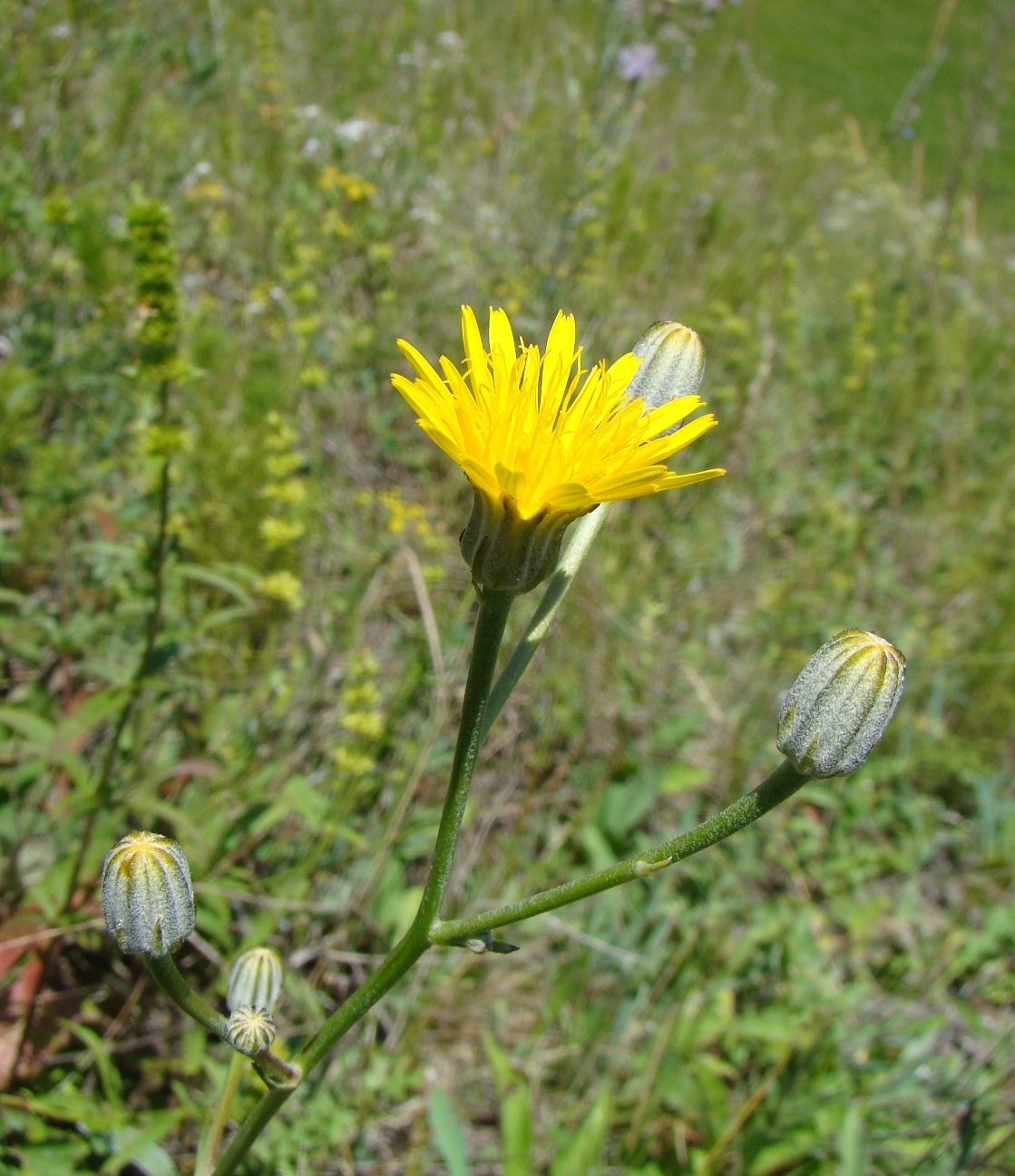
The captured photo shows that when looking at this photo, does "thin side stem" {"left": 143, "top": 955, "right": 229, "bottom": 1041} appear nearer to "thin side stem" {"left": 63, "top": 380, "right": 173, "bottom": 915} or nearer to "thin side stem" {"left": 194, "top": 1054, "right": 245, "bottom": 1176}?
"thin side stem" {"left": 194, "top": 1054, "right": 245, "bottom": 1176}

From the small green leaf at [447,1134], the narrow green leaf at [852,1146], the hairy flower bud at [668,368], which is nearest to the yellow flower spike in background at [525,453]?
the hairy flower bud at [668,368]

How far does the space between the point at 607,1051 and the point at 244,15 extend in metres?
6.56

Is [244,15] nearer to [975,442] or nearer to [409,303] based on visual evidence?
[409,303]

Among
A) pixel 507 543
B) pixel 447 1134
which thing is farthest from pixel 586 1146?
pixel 507 543

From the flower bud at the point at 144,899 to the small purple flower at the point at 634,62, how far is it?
4.03m

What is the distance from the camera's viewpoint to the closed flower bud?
42.3 inches

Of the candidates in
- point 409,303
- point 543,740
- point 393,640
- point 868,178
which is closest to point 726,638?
point 543,740

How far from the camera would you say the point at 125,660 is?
246 centimetres

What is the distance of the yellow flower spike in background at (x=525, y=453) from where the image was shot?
102 centimetres

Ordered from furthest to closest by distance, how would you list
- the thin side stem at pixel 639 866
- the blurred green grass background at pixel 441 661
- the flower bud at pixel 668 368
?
the blurred green grass background at pixel 441 661, the flower bud at pixel 668 368, the thin side stem at pixel 639 866

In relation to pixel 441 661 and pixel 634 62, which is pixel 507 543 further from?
pixel 634 62

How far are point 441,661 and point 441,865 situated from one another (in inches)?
52.1

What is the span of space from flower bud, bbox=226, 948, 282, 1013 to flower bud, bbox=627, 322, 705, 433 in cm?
94

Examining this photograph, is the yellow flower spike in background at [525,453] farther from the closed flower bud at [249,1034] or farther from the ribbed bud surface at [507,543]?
the closed flower bud at [249,1034]
